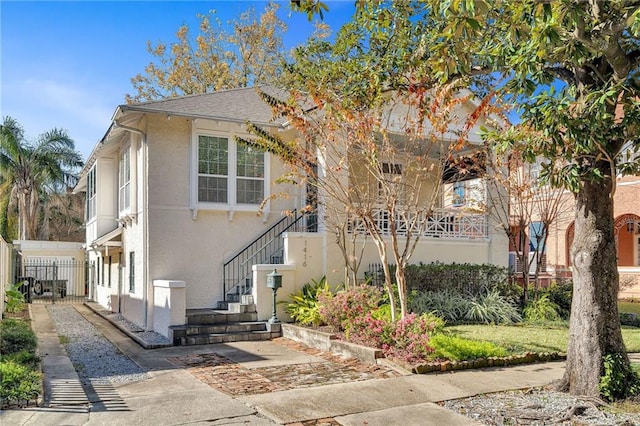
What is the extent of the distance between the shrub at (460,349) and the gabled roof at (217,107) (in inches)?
252

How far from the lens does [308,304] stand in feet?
41.5

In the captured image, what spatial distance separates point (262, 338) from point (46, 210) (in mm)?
28999

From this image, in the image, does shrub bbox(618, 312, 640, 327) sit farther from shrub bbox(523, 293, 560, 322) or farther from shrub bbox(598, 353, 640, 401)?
shrub bbox(598, 353, 640, 401)

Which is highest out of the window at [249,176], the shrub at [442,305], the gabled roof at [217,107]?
the gabled roof at [217,107]

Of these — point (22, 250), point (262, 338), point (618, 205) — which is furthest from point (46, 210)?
point (618, 205)

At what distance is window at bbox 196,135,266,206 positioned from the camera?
13938 millimetres

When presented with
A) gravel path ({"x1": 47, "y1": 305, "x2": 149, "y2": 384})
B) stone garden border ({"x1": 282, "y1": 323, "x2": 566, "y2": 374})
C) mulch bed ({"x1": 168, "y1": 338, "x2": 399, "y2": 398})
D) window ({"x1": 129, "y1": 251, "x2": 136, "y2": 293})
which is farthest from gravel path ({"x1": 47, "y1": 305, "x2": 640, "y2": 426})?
window ({"x1": 129, "y1": 251, "x2": 136, "y2": 293})

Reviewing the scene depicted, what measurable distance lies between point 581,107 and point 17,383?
7.49m

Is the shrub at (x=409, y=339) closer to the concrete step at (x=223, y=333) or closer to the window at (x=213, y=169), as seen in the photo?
the concrete step at (x=223, y=333)

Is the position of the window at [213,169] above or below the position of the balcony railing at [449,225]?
above

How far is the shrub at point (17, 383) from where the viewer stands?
6.37 metres

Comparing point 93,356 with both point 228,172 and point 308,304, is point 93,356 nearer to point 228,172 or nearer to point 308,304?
point 308,304

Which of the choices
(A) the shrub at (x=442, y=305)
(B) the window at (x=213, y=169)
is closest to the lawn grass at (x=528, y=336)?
(A) the shrub at (x=442, y=305)

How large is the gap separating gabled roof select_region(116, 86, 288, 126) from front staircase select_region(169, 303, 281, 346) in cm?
465
